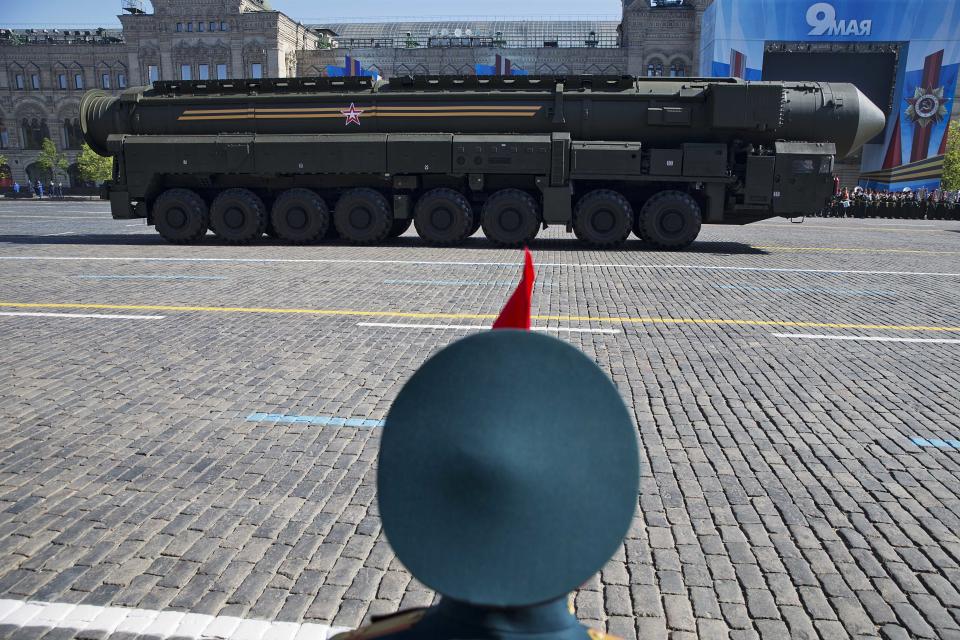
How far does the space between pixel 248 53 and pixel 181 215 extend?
53591 millimetres

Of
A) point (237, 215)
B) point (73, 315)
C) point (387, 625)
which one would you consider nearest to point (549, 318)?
point (73, 315)

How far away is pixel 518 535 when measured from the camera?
98 cm

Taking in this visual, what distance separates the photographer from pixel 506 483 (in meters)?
0.98

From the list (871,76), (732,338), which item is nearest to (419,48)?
(871,76)

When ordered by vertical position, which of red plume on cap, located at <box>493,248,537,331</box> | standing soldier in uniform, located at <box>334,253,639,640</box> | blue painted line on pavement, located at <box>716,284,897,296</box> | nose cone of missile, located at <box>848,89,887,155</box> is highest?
nose cone of missile, located at <box>848,89,887,155</box>

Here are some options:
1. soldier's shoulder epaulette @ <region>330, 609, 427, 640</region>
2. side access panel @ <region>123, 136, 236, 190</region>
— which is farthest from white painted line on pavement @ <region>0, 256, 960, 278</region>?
soldier's shoulder epaulette @ <region>330, 609, 427, 640</region>

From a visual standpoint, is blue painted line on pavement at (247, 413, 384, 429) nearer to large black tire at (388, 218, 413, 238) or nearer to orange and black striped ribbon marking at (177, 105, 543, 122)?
orange and black striped ribbon marking at (177, 105, 543, 122)

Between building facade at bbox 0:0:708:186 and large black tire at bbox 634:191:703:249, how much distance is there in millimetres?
47608

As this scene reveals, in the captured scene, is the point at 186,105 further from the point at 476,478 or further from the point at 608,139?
the point at 476,478

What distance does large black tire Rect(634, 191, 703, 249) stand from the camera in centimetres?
1662

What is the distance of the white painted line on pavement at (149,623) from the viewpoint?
3.17m

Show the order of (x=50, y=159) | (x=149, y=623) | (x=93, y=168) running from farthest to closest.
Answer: (x=50, y=159) < (x=93, y=168) < (x=149, y=623)

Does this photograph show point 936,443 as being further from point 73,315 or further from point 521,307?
point 73,315

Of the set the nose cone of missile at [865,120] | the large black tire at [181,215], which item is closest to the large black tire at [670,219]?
the nose cone of missile at [865,120]
